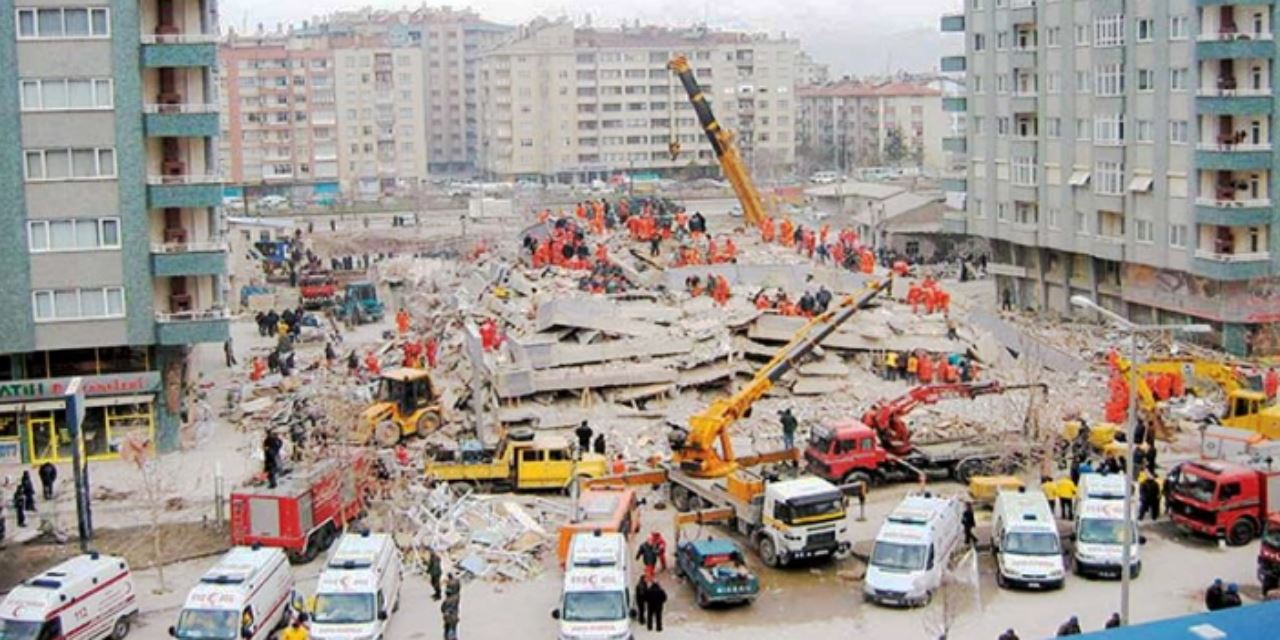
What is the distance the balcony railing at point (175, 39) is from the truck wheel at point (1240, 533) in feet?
97.5

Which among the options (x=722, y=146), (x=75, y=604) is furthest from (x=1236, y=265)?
(x=75, y=604)

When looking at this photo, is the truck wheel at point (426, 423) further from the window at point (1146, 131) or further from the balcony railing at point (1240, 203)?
the window at point (1146, 131)

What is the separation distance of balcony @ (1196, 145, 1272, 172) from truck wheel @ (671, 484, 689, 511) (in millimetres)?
27552

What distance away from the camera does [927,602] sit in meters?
30.5

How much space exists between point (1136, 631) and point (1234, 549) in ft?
51.3

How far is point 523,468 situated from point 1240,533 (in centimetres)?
1621

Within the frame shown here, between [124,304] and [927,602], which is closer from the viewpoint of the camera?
[927,602]

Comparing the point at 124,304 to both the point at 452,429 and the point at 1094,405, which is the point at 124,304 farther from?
→ the point at 1094,405

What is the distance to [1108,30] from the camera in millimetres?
61031

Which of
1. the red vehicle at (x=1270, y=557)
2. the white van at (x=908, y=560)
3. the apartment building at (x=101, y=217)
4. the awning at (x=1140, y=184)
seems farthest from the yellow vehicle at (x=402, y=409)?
the awning at (x=1140, y=184)

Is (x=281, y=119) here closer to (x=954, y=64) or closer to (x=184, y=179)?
(x=954, y=64)

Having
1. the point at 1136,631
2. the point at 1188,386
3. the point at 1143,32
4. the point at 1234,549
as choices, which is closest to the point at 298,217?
the point at 1143,32

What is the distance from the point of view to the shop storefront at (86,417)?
144 feet

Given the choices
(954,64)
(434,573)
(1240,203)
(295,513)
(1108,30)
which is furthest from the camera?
(954,64)
